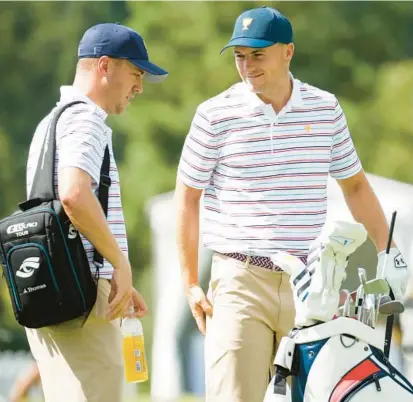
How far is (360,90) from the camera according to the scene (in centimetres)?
1396

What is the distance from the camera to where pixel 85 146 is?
3639mm

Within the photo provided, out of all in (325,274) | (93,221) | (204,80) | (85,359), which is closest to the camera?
(325,274)

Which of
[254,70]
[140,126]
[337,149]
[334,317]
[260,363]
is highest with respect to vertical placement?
[254,70]

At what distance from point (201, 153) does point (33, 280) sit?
2.58ft

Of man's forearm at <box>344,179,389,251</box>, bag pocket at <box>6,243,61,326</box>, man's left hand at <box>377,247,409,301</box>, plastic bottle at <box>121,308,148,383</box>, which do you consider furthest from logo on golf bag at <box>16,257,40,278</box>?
man's forearm at <box>344,179,389,251</box>

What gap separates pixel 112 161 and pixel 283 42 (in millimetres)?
769

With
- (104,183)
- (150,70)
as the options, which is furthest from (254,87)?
(104,183)

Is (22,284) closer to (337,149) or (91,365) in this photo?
(91,365)

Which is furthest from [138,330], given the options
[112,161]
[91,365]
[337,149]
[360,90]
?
[360,90]

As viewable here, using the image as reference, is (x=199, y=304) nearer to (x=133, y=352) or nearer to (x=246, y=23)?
(x=133, y=352)

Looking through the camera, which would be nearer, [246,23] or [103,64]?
[103,64]

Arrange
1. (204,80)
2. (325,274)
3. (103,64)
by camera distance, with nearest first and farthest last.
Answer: (325,274)
(103,64)
(204,80)

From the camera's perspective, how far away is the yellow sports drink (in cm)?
389

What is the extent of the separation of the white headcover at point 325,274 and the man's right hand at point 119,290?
480mm
